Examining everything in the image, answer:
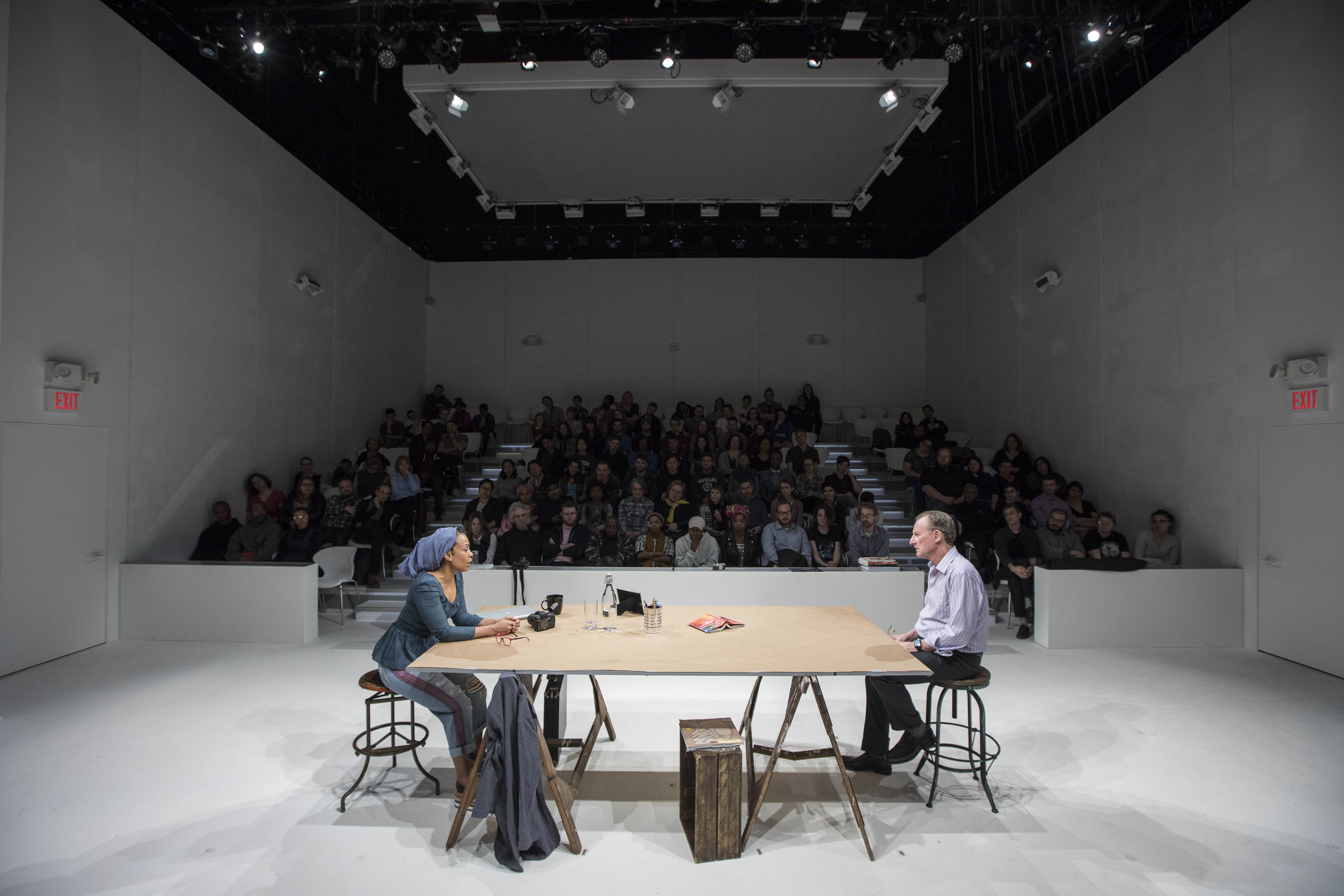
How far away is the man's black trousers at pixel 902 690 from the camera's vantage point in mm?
3094

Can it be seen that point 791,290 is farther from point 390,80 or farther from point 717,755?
point 717,755

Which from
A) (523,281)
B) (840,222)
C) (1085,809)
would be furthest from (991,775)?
(523,281)

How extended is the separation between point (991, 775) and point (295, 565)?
203 inches

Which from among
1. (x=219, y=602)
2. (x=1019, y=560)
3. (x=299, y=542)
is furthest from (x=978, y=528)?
(x=219, y=602)

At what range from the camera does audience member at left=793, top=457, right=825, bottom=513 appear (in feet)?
25.6

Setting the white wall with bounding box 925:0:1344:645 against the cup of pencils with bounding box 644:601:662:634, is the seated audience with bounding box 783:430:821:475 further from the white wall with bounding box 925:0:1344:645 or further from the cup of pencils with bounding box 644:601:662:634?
the cup of pencils with bounding box 644:601:662:634

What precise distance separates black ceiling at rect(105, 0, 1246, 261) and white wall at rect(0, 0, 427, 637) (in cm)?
50

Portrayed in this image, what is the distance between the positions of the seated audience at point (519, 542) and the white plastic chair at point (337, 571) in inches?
52.4

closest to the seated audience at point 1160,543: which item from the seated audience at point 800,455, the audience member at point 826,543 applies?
the audience member at point 826,543

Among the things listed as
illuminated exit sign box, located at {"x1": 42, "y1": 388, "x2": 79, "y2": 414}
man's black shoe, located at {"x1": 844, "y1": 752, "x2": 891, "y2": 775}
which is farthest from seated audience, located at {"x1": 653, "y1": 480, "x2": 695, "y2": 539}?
illuminated exit sign box, located at {"x1": 42, "y1": 388, "x2": 79, "y2": 414}

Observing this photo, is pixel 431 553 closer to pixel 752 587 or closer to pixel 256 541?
pixel 752 587

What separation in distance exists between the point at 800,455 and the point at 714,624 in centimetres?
567

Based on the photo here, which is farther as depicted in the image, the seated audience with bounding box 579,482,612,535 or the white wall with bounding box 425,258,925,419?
the white wall with bounding box 425,258,925,419

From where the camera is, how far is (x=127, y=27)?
575cm
